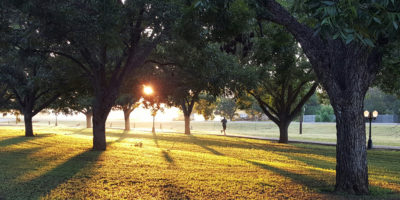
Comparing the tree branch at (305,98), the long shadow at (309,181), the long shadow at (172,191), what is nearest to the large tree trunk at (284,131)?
the tree branch at (305,98)

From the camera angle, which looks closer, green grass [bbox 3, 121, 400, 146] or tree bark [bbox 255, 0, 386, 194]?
tree bark [bbox 255, 0, 386, 194]

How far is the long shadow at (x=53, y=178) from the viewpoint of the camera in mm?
6973

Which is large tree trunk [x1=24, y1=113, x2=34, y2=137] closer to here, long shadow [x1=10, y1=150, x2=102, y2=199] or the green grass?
long shadow [x1=10, y1=150, x2=102, y2=199]

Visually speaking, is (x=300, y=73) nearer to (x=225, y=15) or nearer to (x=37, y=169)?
(x=225, y=15)

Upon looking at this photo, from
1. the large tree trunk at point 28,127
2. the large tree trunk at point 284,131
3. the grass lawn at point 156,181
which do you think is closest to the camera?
the grass lawn at point 156,181

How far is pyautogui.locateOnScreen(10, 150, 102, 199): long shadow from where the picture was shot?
6973mm

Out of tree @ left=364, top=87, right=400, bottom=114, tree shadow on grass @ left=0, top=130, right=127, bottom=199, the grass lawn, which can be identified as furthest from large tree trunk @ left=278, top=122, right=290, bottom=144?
tree @ left=364, top=87, right=400, bottom=114

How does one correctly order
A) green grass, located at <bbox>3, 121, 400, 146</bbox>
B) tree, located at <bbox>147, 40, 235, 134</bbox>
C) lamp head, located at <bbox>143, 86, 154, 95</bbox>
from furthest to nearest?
green grass, located at <bbox>3, 121, 400, 146</bbox>, lamp head, located at <bbox>143, 86, 154, 95</bbox>, tree, located at <bbox>147, 40, 235, 134</bbox>

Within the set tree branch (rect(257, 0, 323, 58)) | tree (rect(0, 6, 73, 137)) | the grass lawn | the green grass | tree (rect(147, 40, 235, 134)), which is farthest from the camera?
the green grass

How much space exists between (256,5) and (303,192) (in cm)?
450

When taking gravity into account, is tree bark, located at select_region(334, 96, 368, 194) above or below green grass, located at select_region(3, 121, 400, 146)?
above

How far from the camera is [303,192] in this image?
23.7ft

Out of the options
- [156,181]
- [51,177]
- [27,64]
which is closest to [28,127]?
[27,64]

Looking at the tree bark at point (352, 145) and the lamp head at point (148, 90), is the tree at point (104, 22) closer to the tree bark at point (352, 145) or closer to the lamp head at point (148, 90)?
the tree bark at point (352, 145)
